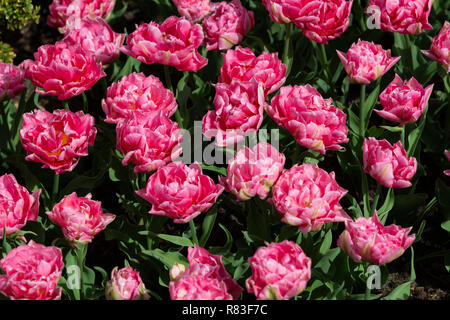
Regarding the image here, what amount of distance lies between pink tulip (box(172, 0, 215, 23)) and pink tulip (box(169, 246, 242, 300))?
1234 mm

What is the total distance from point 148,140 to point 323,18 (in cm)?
83

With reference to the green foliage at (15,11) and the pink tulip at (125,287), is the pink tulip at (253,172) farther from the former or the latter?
the green foliage at (15,11)

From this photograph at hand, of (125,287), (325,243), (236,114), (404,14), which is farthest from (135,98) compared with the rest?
(404,14)

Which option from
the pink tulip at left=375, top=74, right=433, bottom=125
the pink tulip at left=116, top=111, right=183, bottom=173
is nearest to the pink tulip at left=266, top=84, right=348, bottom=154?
the pink tulip at left=375, top=74, right=433, bottom=125

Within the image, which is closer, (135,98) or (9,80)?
(135,98)

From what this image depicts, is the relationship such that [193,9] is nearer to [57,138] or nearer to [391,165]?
[57,138]

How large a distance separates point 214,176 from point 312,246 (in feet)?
2.27

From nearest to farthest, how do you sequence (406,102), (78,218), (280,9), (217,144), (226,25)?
(78,218) < (217,144) < (406,102) < (280,9) < (226,25)

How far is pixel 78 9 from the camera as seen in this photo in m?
2.68

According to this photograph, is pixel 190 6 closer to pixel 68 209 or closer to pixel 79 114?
pixel 79 114

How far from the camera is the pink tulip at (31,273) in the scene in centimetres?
168

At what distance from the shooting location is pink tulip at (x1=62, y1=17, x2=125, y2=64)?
2.39 meters

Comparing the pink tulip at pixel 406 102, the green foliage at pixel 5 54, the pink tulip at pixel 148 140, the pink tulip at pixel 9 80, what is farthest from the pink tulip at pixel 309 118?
the green foliage at pixel 5 54
